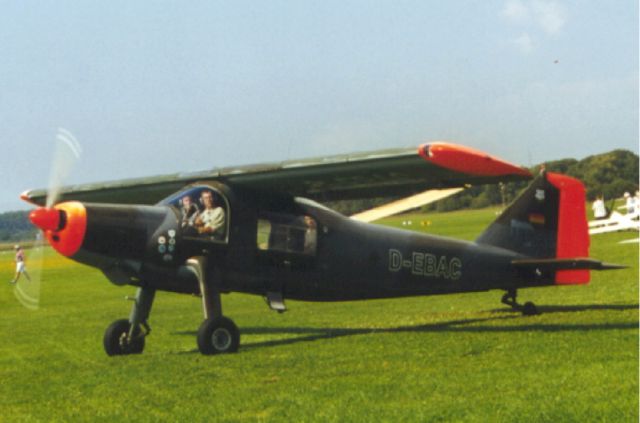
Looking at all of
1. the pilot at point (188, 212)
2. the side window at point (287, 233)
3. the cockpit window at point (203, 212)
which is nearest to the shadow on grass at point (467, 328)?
the side window at point (287, 233)

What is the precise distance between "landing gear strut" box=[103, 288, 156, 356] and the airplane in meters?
0.02

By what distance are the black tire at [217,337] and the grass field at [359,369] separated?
0.20m

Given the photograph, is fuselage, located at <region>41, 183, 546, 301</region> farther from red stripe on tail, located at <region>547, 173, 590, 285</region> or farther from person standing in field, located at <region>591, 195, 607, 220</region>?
person standing in field, located at <region>591, 195, 607, 220</region>

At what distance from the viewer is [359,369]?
9.66 meters

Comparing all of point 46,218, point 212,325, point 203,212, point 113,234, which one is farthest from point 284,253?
point 46,218

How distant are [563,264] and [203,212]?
19.4 feet

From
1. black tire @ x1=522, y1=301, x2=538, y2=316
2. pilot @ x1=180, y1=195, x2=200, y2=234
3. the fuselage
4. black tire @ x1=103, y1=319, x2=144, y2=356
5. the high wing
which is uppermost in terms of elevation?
the high wing

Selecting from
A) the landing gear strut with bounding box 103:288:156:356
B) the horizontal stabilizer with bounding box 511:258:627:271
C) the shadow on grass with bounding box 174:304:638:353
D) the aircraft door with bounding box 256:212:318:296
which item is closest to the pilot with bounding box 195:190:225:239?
the aircraft door with bounding box 256:212:318:296

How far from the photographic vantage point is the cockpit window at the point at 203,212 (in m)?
12.3

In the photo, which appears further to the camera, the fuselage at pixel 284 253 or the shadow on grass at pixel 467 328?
the shadow on grass at pixel 467 328

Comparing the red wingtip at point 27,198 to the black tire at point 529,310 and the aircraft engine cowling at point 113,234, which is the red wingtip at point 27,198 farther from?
the black tire at point 529,310

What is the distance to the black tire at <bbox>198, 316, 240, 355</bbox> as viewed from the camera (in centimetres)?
1163

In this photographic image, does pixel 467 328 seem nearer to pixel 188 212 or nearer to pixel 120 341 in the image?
pixel 188 212

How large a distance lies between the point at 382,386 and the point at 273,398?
1063 mm
